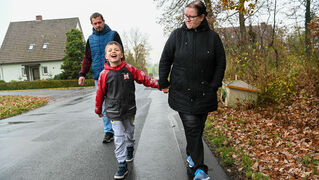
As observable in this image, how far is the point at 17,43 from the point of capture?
116 ft

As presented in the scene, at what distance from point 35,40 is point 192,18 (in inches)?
1497

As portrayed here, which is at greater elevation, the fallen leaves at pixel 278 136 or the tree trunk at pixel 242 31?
the tree trunk at pixel 242 31

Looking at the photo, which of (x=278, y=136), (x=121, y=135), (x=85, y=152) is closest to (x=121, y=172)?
(x=121, y=135)

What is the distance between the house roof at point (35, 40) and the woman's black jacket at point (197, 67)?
33.9 m

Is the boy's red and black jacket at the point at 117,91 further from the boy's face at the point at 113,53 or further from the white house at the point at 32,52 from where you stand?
the white house at the point at 32,52

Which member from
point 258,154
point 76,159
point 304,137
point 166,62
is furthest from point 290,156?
point 76,159

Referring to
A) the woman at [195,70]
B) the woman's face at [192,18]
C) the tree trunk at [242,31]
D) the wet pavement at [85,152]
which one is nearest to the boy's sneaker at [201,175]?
the woman at [195,70]

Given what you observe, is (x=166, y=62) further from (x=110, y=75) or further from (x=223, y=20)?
(x=223, y=20)

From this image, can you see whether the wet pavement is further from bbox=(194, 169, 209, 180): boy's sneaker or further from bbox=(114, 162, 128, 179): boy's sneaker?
bbox=(194, 169, 209, 180): boy's sneaker

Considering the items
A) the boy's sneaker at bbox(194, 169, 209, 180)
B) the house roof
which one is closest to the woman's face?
the boy's sneaker at bbox(194, 169, 209, 180)

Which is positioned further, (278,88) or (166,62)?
(278,88)

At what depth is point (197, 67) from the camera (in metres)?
2.85

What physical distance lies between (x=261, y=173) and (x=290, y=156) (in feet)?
2.82

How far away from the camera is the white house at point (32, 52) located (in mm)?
34125
